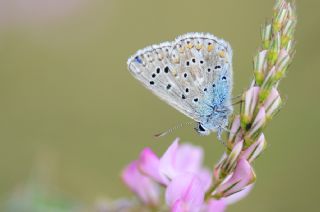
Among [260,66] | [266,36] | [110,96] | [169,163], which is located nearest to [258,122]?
[260,66]

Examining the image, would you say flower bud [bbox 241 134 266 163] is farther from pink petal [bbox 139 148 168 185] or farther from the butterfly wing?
the butterfly wing

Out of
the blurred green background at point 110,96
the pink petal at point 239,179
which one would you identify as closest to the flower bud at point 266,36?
the pink petal at point 239,179

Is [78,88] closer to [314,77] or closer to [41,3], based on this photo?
[41,3]

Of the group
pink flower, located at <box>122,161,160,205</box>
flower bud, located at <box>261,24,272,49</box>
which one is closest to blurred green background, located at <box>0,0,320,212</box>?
pink flower, located at <box>122,161,160,205</box>

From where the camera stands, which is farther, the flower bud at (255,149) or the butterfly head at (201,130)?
the butterfly head at (201,130)

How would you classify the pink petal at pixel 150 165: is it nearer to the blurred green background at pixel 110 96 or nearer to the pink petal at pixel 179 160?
the pink petal at pixel 179 160

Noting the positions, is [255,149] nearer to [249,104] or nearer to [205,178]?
[249,104]
